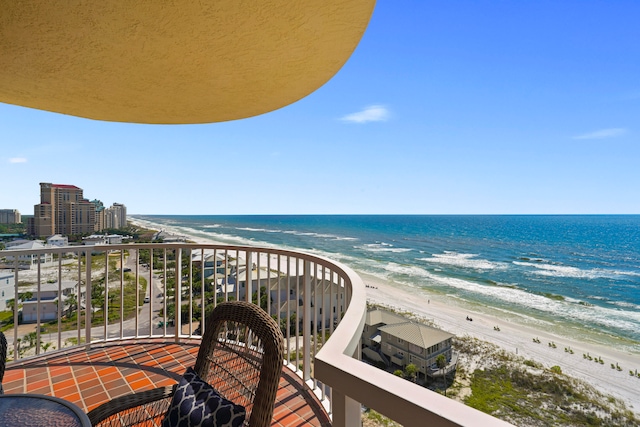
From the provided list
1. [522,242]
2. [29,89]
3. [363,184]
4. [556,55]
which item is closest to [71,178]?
[29,89]

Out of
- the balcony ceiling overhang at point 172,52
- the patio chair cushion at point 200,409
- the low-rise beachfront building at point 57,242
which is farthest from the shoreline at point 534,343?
the patio chair cushion at point 200,409

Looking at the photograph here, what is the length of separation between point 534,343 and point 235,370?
581 inches

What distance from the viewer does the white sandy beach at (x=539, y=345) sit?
33.5ft

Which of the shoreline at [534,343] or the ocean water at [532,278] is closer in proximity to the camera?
the shoreline at [534,343]

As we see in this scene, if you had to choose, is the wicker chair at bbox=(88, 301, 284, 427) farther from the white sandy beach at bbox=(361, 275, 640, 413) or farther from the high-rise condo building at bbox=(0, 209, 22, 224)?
the high-rise condo building at bbox=(0, 209, 22, 224)

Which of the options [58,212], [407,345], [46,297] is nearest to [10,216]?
[46,297]

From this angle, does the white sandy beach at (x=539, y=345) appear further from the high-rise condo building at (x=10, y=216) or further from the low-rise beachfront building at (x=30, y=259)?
the high-rise condo building at (x=10, y=216)

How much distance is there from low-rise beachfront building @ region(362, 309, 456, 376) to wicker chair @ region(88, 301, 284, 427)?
936 centimetres

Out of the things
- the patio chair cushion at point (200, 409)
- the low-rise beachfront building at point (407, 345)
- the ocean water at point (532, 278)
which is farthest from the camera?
the ocean water at point (532, 278)

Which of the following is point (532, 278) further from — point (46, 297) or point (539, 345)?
point (46, 297)

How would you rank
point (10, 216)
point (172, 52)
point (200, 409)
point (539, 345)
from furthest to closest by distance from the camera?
point (539, 345)
point (10, 216)
point (172, 52)
point (200, 409)

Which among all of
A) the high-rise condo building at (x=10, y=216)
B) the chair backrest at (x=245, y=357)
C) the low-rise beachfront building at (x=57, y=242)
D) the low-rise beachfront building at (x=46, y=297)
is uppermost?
the high-rise condo building at (x=10, y=216)

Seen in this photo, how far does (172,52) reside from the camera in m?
2.30

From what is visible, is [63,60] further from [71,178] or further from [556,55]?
[556,55]
